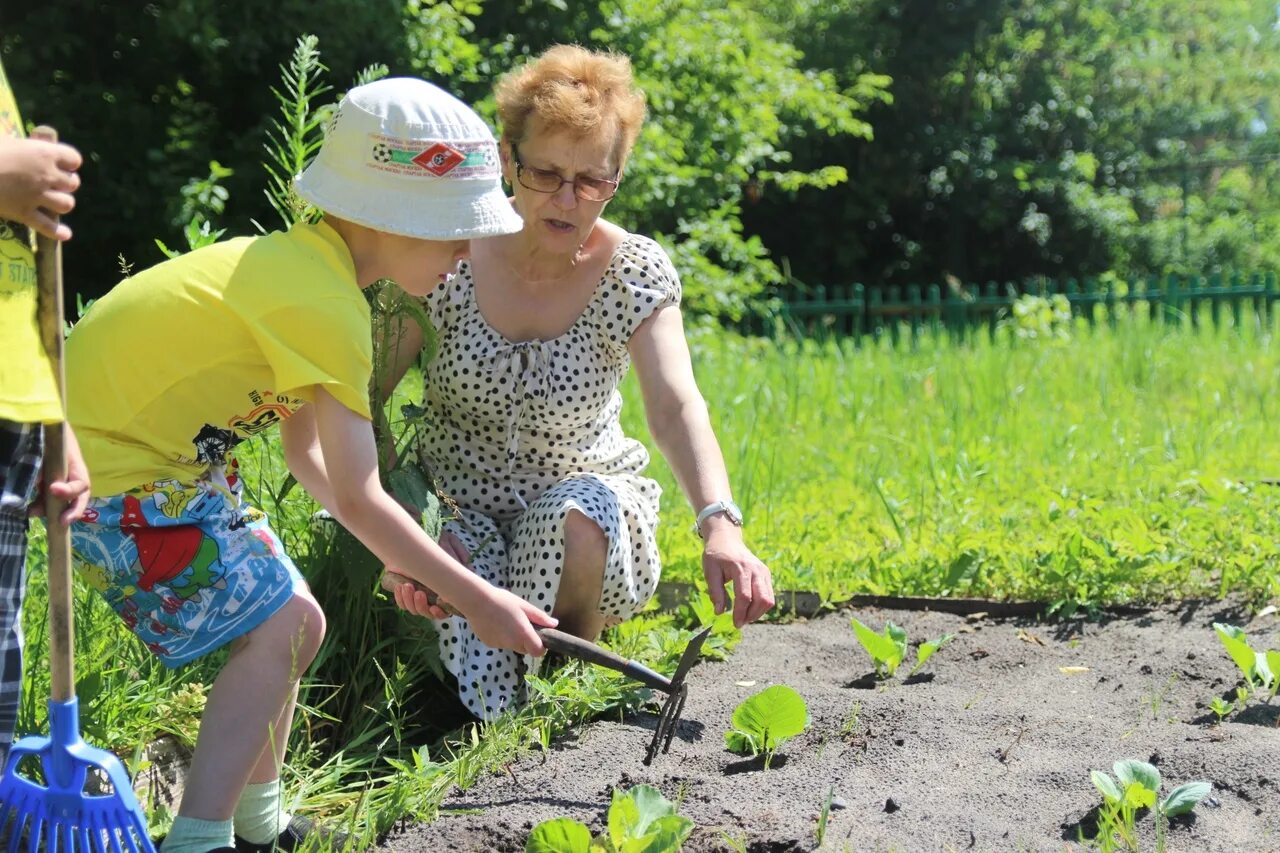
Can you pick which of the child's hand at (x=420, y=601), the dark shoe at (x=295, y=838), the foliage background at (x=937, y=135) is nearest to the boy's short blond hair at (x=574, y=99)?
the child's hand at (x=420, y=601)

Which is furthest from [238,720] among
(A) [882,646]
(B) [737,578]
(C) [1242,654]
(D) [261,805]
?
(C) [1242,654]

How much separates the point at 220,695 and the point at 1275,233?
16770 mm

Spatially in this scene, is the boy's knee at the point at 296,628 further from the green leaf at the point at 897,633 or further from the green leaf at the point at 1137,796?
the green leaf at the point at 897,633

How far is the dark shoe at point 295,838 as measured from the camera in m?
2.18

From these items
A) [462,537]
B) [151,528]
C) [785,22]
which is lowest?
[462,537]

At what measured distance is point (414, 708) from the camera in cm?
300

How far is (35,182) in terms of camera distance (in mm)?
1604

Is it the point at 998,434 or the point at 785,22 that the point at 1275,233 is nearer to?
the point at 785,22

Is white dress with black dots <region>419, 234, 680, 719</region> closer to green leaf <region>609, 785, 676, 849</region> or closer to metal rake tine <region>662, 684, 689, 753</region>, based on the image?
metal rake tine <region>662, 684, 689, 753</region>

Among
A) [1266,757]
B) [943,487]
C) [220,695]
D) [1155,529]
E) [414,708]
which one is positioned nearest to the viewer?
[220,695]

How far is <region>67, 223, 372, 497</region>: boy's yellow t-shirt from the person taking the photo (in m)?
1.90

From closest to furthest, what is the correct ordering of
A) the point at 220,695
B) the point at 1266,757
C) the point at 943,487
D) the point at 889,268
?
the point at 220,695
the point at 1266,757
the point at 943,487
the point at 889,268

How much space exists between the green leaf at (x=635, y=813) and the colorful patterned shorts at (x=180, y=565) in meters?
0.60

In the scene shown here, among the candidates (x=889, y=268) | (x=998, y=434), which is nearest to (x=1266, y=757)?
(x=998, y=434)
